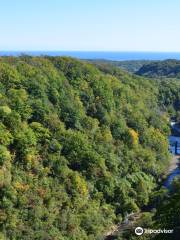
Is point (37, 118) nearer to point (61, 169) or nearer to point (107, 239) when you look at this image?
point (61, 169)

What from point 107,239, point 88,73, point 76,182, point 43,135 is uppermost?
point 88,73

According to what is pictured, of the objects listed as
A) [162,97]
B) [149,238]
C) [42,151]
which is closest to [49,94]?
[42,151]

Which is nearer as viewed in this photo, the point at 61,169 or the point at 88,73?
the point at 61,169

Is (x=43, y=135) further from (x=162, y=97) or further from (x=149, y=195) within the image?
(x=162, y=97)

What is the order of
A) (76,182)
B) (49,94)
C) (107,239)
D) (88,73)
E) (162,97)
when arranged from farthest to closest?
(162,97)
(88,73)
(49,94)
(76,182)
(107,239)

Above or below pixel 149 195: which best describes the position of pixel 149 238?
above

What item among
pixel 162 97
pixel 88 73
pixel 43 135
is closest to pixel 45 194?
pixel 43 135

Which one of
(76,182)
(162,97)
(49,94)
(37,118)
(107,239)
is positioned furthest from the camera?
(162,97)
